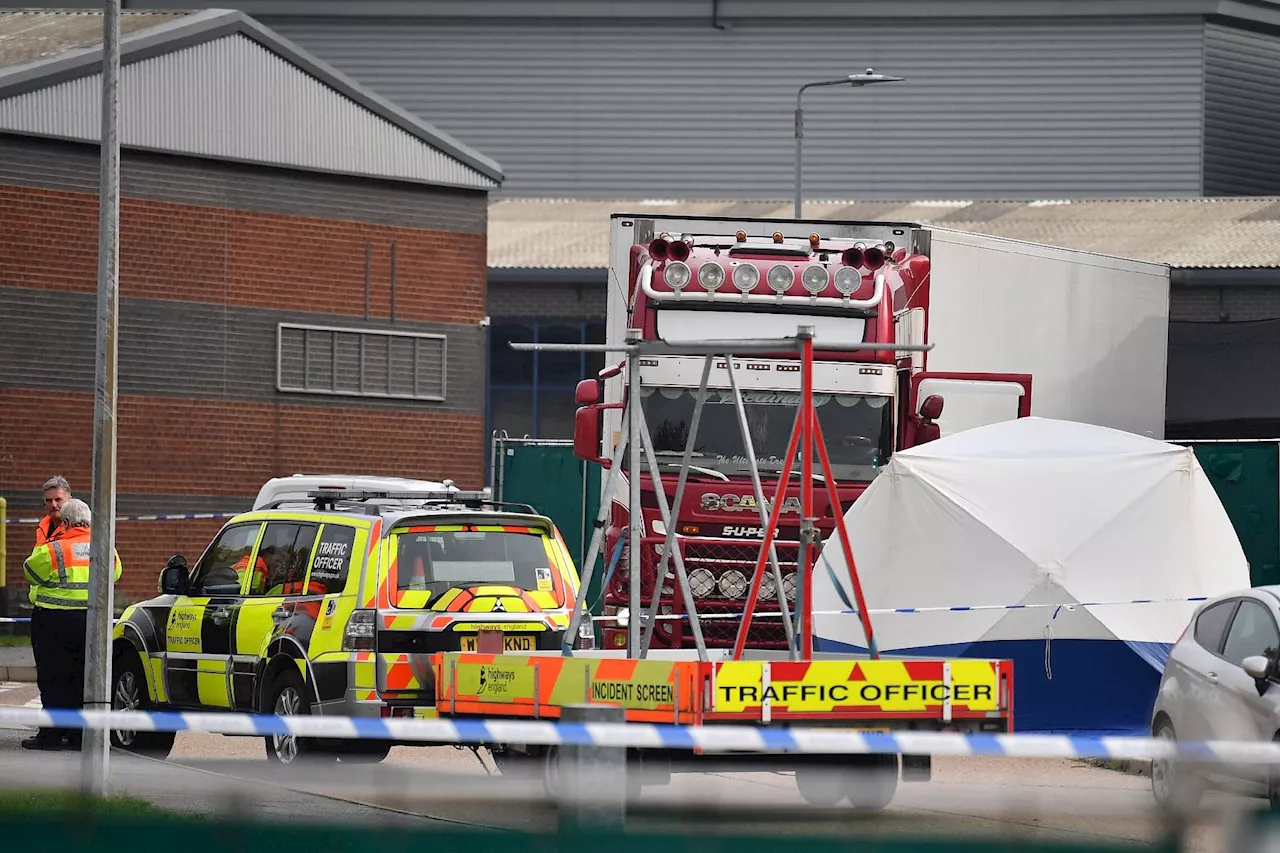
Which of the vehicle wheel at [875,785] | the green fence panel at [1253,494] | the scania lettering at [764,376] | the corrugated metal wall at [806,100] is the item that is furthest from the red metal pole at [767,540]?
the corrugated metal wall at [806,100]

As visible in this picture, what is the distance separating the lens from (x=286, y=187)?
3170 cm

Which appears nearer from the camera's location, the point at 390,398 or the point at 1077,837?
the point at 1077,837

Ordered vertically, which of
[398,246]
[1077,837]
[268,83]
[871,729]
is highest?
[268,83]

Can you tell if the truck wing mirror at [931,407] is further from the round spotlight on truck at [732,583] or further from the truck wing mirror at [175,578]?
the truck wing mirror at [175,578]

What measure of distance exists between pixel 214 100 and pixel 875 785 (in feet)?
85.9

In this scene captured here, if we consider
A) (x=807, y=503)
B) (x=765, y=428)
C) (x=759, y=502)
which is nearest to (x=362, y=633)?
(x=759, y=502)

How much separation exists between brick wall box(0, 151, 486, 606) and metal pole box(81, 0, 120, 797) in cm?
1633

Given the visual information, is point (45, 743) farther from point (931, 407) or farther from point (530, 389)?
point (530, 389)

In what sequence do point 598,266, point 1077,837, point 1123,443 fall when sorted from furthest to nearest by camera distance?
1. point 598,266
2. point 1123,443
3. point 1077,837

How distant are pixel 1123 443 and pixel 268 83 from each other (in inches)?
Answer: 725

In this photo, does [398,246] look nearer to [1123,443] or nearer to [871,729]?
[1123,443]

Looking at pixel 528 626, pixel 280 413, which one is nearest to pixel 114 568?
pixel 528 626

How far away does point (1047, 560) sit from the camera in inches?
599

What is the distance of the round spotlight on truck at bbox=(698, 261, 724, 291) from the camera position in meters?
16.2
